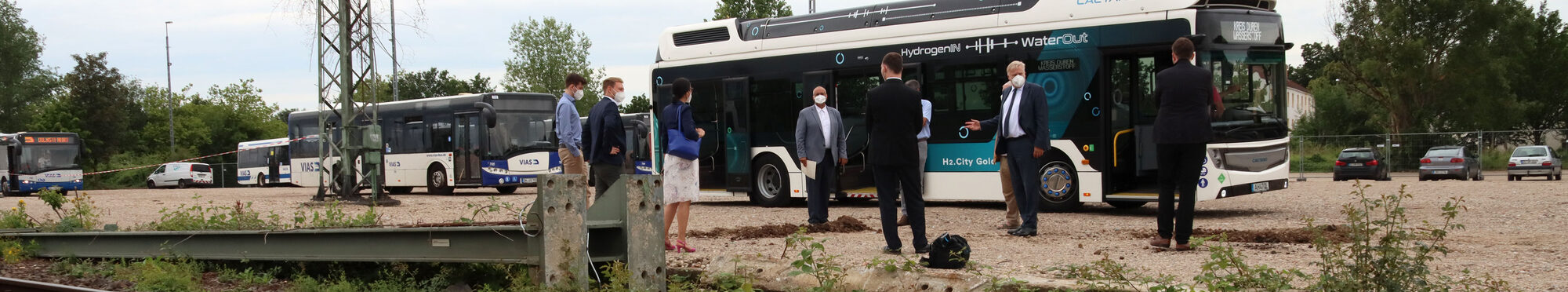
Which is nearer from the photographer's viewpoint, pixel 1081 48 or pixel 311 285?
pixel 311 285

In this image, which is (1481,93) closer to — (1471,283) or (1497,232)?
(1497,232)

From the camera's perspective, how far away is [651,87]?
17.2 metres

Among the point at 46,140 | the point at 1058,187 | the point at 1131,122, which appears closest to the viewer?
the point at 1131,122

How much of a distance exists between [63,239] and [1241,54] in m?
10.3

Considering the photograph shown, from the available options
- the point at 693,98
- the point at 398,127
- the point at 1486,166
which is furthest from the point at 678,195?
the point at 1486,166

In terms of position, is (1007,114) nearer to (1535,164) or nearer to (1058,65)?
(1058,65)

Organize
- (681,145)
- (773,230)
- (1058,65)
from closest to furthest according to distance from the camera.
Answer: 1. (681,145)
2. (773,230)
3. (1058,65)

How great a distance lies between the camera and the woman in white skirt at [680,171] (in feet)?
→ 27.8

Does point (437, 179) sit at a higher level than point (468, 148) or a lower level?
lower

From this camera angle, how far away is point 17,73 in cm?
6128

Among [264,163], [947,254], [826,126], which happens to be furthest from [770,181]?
[264,163]

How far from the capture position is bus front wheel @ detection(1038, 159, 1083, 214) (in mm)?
13086

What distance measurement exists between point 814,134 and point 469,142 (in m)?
18.1

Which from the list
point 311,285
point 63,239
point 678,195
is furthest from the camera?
point 63,239
